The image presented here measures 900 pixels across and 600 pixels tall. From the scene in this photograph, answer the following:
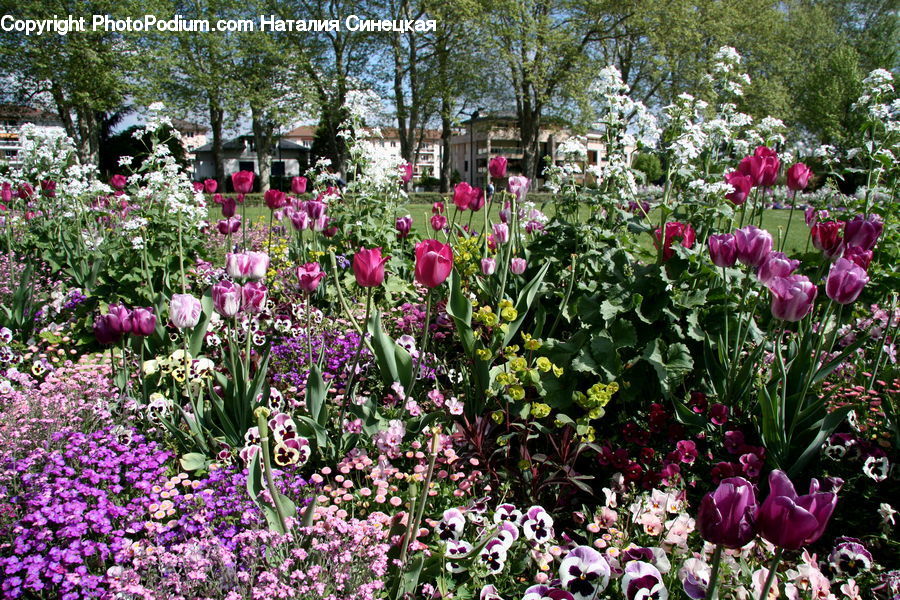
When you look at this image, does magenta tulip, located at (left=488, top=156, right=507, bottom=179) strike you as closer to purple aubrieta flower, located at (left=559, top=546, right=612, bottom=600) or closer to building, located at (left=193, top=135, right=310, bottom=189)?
purple aubrieta flower, located at (left=559, top=546, right=612, bottom=600)

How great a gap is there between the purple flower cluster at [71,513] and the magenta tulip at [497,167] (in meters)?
2.53

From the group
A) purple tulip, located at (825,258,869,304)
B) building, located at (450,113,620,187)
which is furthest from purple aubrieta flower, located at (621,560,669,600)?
building, located at (450,113,620,187)

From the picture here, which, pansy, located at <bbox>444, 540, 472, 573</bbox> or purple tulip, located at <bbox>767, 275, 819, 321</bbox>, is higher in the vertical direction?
purple tulip, located at <bbox>767, 275, 819, 321</bbox>

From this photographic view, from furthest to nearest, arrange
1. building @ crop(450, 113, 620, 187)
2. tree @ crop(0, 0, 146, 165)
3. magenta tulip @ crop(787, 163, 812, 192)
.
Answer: building @ crop(450, 113, 620, 187)
tree @ crop(0, 0, 146, 165)
magenta tulip @ crop(787, 163, 812, 192)

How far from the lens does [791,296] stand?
200 cm

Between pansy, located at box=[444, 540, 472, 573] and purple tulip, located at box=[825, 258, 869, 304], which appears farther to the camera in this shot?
purple tulip, located at box=[825, 258, 869, 304]

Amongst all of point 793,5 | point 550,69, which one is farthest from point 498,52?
point 793,5

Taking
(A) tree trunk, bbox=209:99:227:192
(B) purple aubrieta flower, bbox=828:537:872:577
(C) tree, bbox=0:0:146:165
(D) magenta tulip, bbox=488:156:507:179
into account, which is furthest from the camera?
(A) tree trunk, bbox=209:99:227:192

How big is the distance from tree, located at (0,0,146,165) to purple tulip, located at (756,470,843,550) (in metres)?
25.3

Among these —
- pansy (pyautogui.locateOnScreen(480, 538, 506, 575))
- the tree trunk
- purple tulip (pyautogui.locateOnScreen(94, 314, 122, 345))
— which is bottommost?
pansy (pyautogui.locateOnScreen(480, 538, 506, 575))

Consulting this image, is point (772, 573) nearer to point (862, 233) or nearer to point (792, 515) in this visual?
point (792, 515)

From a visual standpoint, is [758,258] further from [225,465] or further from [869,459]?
[225,465]

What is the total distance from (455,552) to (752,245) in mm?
1484

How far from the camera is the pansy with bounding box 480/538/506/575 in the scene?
1.80 m
